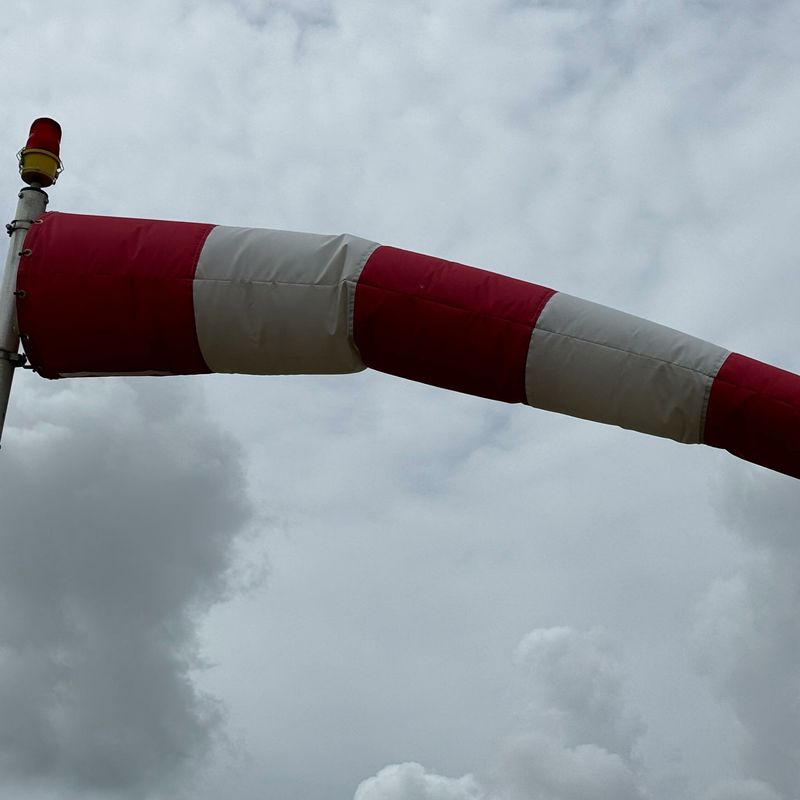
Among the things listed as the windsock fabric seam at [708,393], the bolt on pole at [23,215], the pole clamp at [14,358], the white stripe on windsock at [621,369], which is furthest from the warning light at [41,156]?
the windsock fabric seam at [708,393]

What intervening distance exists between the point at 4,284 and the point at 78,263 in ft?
1.41

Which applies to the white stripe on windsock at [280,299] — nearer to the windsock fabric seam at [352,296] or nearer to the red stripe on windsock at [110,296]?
the windsock fabric seam at [352,296]

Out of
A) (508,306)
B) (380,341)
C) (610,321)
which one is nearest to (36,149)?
(380,341)

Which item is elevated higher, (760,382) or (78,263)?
(78,263)

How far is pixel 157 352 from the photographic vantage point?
6.27 meters

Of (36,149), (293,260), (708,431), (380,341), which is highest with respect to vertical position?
(36,149)

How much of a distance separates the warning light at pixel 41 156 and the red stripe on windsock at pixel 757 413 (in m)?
3.68

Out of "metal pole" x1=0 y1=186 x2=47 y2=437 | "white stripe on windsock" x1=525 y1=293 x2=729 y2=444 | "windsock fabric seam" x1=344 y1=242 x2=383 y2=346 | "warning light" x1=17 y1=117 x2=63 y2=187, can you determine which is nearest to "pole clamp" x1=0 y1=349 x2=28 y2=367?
"metal pole" x1=0 y1=186 x2=47 y2=437

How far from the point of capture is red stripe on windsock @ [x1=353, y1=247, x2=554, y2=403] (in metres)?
5.95

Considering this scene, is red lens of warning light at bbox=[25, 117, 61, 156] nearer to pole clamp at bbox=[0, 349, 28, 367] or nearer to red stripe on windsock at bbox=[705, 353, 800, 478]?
pole clamp at bbox=[0, 349, 28, 367]

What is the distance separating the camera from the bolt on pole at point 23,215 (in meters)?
6.28

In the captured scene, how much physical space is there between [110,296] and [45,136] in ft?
3.48

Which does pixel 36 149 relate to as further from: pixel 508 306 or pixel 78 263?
pixel 508 306

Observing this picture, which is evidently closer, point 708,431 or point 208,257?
point 708,431
